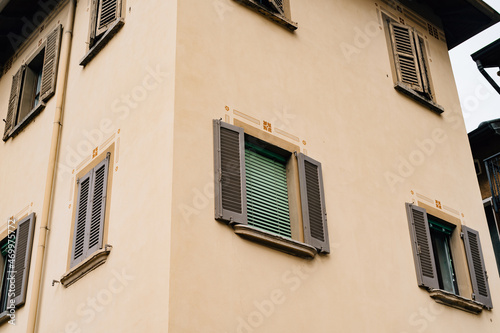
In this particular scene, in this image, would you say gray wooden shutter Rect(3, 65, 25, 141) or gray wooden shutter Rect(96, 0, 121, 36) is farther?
gray wooden shutter Rect(3, 65, 25, 141)

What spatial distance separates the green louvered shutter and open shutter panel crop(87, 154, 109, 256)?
71.3 inches

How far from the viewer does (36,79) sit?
1353cm

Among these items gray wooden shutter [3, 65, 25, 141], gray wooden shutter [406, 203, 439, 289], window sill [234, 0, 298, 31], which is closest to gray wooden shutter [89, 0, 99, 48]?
window sill [234, 0, 298, 31]

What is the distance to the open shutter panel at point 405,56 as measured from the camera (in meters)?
12.9

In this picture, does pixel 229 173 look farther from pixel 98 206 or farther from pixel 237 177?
pixel 98 206

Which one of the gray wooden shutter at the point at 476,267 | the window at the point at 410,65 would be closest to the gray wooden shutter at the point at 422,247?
the gray wooden shutter at the point at 476,267

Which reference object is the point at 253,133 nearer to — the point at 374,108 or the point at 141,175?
the point at 141,175

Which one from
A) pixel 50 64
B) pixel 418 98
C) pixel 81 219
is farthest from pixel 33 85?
pixel 418 98

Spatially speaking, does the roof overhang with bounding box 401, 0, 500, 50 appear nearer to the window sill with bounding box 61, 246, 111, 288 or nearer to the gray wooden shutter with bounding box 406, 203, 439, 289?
the gray wooden shutter with bounding box 406, 203, 439, 289

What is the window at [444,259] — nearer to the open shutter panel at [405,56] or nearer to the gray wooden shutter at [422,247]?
the gray wooden shutter at [422,247]

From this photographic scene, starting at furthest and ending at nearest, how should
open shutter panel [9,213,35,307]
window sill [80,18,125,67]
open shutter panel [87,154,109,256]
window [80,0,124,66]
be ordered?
window [80,0,124,66] → window sill [80,18,125,67] → open shutter panel [9,213,35,307] → open shutter panel [87,154,109,256]

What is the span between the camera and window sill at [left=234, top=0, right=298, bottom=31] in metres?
10.6

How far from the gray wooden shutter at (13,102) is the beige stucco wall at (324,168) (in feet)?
16.1

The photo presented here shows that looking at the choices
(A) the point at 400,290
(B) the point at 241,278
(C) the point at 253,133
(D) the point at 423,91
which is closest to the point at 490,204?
(D) the point at 423,91
